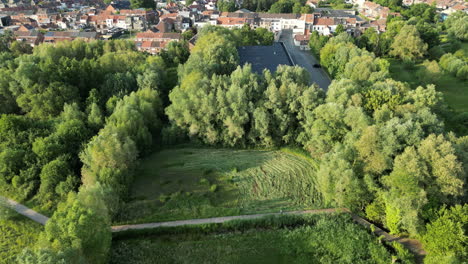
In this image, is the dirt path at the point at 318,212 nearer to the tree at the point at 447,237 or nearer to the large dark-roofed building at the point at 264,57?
the tree at the point at 447,237

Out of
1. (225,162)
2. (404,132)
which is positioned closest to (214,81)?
(225,162)

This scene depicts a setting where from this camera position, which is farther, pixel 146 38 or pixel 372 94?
pixel 146 38

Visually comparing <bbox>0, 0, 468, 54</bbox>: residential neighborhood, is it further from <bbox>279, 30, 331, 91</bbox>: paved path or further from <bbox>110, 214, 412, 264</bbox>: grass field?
<bbox>110, 214, 412, 264</bbox>: grass field

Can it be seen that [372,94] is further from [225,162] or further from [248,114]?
[225,162]

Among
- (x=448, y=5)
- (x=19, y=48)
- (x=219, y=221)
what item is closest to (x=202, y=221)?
(x=219, y=221)

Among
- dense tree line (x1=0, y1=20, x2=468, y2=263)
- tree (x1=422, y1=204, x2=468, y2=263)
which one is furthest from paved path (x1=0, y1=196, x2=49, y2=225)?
tree (x1=422, y1=204, x2=468, y2=263)
